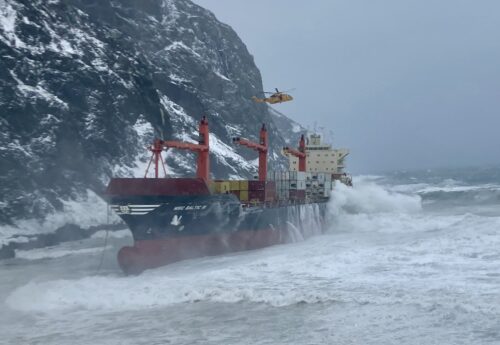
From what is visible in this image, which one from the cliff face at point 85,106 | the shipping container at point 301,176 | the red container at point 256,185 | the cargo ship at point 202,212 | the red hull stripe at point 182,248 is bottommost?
the red hull stripe at point 182,248

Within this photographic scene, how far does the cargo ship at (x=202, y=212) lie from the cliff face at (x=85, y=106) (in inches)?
555

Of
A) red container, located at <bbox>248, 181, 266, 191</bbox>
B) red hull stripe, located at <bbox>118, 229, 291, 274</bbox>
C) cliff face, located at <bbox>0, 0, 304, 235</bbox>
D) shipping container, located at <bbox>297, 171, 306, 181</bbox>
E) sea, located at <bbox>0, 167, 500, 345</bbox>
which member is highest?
cliff face, located at <bbox>0, 0, 304, 235</bbox>

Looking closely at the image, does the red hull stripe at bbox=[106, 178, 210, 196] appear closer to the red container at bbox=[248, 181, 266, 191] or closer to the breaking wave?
the breaking wave

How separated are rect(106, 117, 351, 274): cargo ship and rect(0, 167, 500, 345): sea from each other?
3.35 ft

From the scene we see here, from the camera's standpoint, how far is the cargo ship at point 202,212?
26000 mm

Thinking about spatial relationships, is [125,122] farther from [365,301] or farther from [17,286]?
[365,301]

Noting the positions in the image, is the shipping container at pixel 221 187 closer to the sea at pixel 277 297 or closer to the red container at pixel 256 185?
the red container at pixel 256 185

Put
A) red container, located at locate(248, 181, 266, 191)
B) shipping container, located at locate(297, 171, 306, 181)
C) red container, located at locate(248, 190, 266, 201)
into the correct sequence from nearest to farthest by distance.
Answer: red container, located at locate(248, 190, 266, 201)
red container, located at locate(248, 181, 266, 191)
shipping container, located at locate(297, 171, 306, 181)

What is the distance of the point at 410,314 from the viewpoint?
16422mm

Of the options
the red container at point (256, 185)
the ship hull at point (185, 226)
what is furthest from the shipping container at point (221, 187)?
the ship hull at point (185, 226)

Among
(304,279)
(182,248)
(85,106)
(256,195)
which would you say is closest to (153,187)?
(182,248)

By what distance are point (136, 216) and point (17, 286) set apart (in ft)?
17.9

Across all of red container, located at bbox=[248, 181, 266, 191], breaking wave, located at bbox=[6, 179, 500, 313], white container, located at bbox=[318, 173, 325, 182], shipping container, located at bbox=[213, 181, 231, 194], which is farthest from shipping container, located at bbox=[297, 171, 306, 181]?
breaking wave, located at bbox=[6, 179, 500, 313]

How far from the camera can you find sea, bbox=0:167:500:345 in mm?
15438
